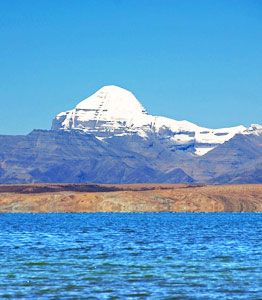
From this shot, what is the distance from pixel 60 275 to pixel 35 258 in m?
16.2

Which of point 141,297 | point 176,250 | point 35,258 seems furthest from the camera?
point 176,250

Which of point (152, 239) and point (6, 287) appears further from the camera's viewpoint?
point (152, 239)

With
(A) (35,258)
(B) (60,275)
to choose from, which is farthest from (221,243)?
(B) (60,275)

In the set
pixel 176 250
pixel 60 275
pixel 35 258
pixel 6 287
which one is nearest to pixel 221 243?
pixel 176 250

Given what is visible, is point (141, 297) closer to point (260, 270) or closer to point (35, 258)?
point (260, 270)

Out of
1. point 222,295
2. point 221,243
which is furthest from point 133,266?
point 221,243

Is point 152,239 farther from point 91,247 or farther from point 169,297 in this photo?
point 169,297

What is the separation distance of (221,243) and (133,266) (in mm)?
33731

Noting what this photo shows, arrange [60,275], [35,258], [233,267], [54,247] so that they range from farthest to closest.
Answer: [54,247] → [35,258] → [233,267] → [60,275]

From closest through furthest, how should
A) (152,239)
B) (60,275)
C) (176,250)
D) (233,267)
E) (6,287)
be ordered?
(6,287) → (60,275) → (233,267) → (176,250) → (152,239)

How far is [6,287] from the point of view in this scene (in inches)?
2574

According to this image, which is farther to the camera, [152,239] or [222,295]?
[152,239]

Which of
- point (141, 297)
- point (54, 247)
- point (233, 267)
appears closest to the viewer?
point (141, 297)

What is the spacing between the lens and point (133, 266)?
79562 mm
